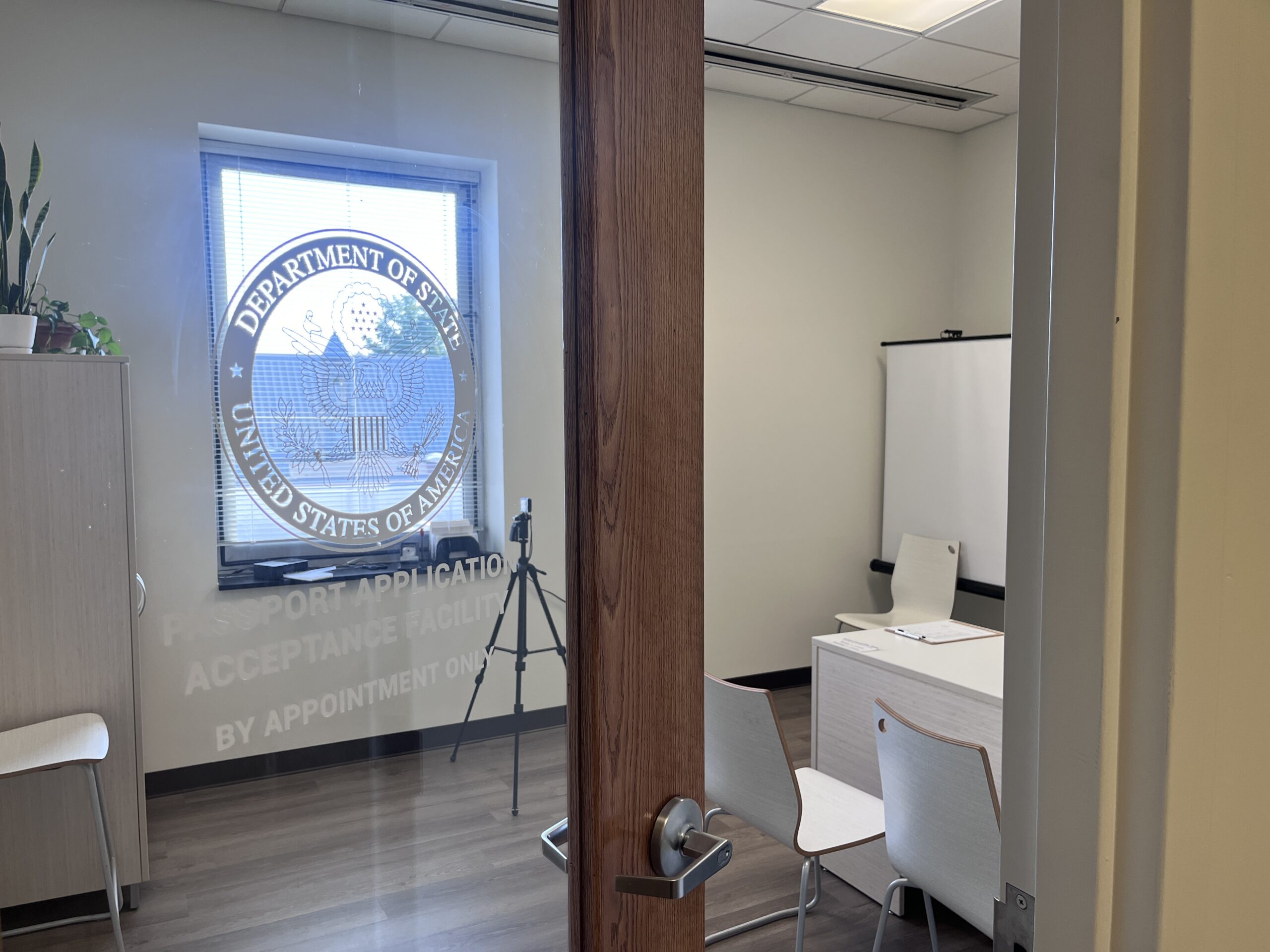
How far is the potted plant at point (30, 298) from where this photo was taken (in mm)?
911

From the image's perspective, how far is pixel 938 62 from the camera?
14.1 ft

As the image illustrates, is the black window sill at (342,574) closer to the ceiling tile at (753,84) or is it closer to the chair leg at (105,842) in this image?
the chair leg at (105,842)

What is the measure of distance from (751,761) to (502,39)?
5.84 ft

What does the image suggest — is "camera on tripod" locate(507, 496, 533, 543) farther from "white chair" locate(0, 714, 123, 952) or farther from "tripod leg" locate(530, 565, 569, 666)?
"white chair" locate(0, 714, 123, 952)

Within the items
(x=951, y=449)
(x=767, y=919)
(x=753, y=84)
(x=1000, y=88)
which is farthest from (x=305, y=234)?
(x=1000, y=88)

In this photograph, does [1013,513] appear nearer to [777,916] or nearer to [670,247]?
[670,247]

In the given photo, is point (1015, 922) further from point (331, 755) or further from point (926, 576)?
point (926, 576)

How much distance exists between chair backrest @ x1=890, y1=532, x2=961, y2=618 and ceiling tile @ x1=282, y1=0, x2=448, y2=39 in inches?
164

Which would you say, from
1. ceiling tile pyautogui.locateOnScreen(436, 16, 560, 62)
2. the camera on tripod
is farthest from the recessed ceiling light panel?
the camera on tripod

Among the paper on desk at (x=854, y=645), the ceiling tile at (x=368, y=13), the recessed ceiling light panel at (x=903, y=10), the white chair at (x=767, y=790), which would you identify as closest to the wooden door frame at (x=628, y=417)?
the ceiling tile at (x=368, y=13)

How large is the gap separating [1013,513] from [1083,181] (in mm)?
274

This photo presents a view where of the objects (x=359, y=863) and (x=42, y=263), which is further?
(x=359, y=863)

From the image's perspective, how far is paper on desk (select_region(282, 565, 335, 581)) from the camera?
39.8 inches

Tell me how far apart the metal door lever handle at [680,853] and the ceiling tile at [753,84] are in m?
4.06
